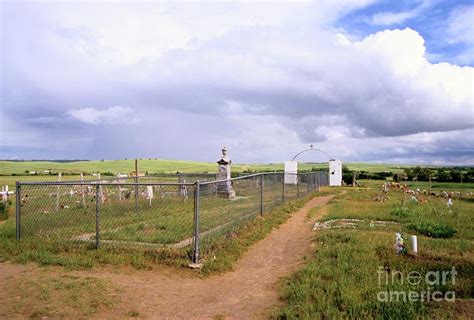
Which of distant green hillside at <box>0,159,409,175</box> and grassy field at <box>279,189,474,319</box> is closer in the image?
grassy field at <box>279,189,474,319</box>

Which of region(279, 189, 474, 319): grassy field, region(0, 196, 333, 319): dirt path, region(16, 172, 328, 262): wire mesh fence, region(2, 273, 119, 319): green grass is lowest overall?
region(0, 196, 333, 319): dirt path

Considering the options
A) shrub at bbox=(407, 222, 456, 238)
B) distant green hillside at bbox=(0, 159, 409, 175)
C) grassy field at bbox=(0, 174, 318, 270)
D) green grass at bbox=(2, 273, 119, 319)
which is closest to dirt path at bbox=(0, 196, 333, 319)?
green grass at bbox=(2, 273, 119, 319)

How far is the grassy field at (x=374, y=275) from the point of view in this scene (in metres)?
5.28

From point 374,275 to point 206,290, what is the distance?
297 cm

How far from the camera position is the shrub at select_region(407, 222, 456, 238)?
10489 mm

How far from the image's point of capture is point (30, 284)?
6.69 metres

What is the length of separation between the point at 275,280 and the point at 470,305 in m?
3.20

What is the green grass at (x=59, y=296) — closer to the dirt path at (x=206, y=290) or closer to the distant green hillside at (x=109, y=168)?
the dirt path at (x=206, y=290)

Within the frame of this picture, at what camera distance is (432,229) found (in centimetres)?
1095

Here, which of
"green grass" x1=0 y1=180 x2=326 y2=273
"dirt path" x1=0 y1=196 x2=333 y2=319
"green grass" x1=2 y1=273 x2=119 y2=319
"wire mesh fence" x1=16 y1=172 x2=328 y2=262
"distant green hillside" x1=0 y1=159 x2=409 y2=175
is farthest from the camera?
"distant green hillside" x1=0 y1=159 x2=409 y2=175

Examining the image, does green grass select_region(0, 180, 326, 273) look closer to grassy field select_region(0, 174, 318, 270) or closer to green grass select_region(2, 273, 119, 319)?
grassy field select_region(0, 174, 318, 270)

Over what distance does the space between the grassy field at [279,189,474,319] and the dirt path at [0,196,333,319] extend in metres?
0.47

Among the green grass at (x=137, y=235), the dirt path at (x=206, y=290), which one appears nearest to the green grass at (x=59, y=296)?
the dirt path at (x=206, y=290)

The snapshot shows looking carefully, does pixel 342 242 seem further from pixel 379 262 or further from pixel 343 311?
pixel 343 311
